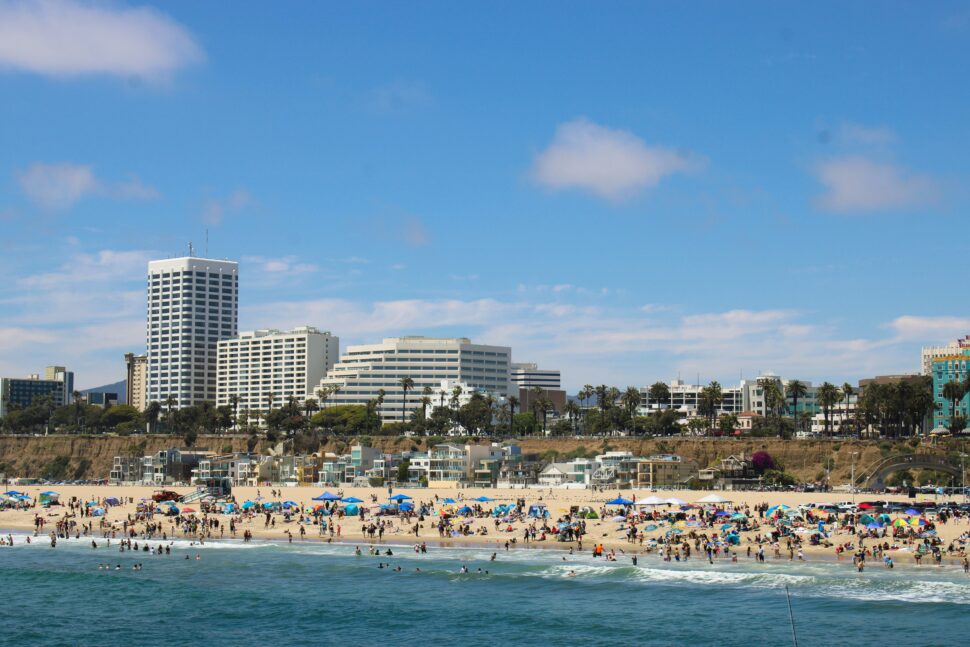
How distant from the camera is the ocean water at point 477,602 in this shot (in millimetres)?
42219

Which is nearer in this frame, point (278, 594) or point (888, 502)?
point (278, 594)

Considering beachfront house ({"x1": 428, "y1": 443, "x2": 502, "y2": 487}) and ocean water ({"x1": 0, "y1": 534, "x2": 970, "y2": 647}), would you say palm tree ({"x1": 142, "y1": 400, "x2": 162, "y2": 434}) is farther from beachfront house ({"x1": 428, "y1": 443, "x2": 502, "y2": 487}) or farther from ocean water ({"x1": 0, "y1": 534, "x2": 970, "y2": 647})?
ocean water ({"x1": 0, "y1": 534, "x2": 970, "y2": 647})

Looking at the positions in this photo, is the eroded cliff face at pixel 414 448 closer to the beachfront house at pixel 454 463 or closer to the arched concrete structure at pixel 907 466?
the arched concrete structure at pixel 907 466

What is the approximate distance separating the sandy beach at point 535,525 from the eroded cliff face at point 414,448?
25636mm

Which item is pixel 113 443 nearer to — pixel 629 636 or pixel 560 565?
pixel 560 565

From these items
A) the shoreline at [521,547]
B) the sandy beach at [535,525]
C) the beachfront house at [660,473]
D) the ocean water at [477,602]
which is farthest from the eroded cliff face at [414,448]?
the ocean water at [477,602]

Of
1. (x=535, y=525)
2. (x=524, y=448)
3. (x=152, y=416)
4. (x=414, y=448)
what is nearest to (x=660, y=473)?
(x=524, y=448)

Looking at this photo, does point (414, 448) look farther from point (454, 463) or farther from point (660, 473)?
point (660, 473)

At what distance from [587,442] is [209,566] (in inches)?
3115

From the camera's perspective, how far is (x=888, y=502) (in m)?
78.3

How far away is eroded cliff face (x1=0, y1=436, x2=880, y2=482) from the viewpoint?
116 meters

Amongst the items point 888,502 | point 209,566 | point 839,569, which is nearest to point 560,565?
point 839,569

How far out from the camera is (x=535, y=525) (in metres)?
74.0

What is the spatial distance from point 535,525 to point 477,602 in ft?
83.1
